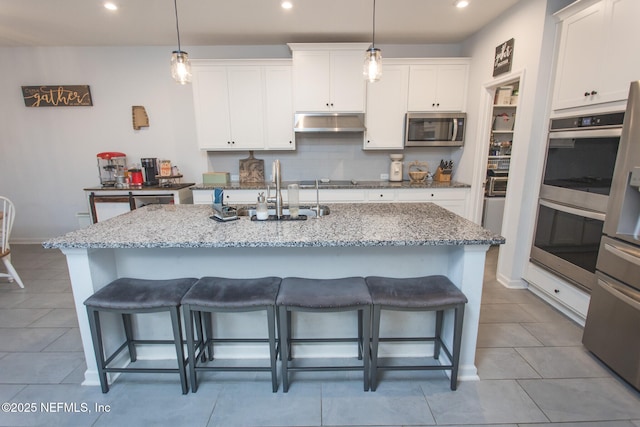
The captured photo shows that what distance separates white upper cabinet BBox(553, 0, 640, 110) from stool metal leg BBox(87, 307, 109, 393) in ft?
11.2

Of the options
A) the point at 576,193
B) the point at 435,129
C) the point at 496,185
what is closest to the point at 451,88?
the point at 435,129

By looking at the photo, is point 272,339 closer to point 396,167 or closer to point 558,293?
point 558,293

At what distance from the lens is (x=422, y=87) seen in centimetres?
384

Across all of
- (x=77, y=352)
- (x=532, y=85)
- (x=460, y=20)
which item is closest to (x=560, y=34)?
(x=532, y=85)

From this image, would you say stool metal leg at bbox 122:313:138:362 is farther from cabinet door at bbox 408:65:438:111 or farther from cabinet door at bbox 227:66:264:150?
cabinet door at bbox 408:65:438:111

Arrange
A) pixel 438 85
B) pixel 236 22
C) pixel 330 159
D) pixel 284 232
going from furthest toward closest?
1. pixel 330 159
2. pixel 438 85
3. pixel 236 22
4. pixel 284 232

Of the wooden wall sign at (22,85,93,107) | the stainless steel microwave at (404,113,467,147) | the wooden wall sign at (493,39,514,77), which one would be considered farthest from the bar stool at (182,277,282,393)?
the wooden wall sign at (22,85,93,107)

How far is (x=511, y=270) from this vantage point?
3.01m

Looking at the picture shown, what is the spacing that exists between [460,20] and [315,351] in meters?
3.55

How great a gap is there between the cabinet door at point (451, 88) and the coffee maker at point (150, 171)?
373 cm

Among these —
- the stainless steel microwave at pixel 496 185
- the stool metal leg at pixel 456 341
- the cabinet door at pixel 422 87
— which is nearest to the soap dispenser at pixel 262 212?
the stool metal leg at pixel 456 341

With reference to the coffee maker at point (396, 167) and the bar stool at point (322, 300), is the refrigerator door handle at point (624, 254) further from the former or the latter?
the coffee maker at point (396, 167)

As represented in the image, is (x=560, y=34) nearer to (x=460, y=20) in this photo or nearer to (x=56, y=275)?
(x=460, y=20)

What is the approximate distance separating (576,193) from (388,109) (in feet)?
7.36
